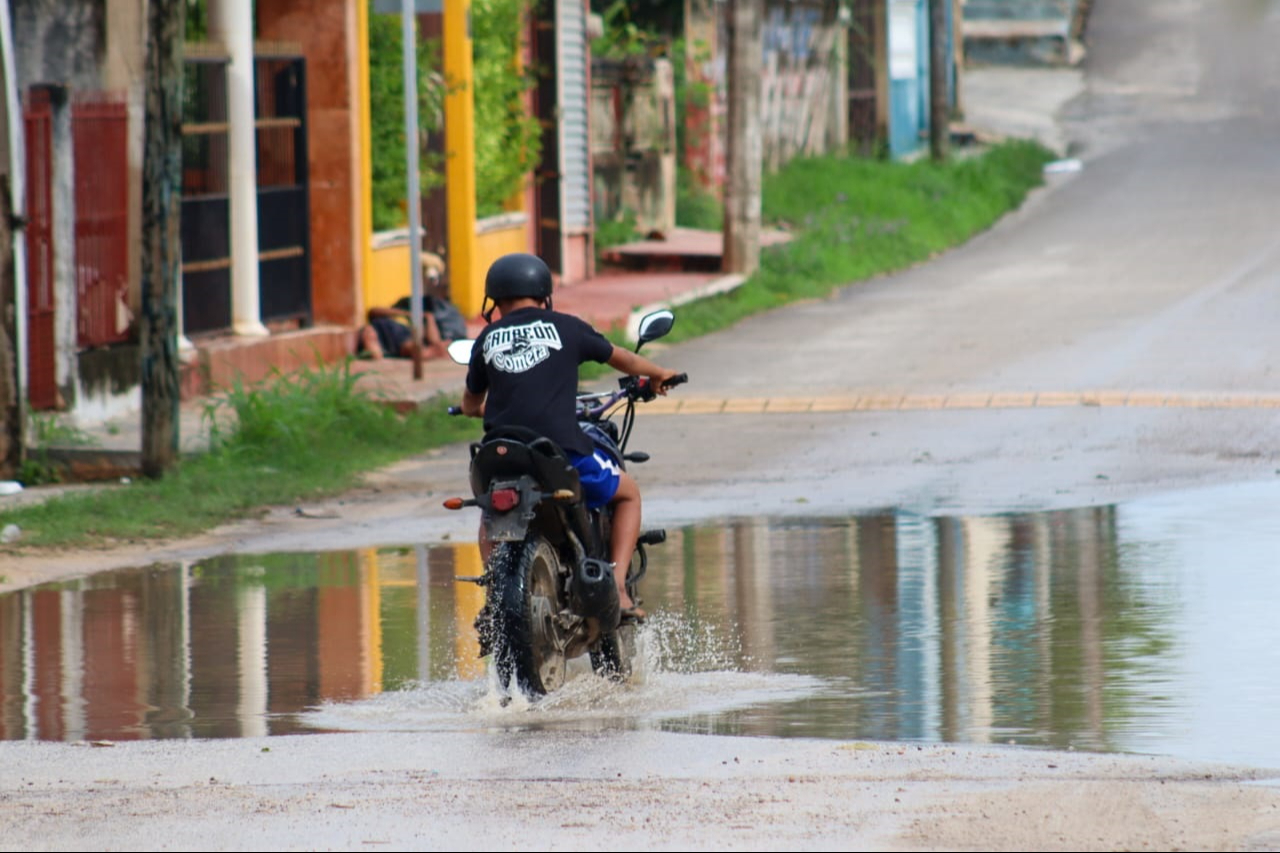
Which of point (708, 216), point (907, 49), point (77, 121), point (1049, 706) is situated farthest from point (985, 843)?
point (907, 49)

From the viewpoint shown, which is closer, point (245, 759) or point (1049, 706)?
point (245, 759)

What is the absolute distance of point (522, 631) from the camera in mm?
7832

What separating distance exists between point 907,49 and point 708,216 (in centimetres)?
1192

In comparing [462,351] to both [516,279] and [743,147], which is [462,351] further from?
[743,147]

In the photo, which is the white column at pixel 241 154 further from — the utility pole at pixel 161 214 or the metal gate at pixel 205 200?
the utility pole at pixel 161 214

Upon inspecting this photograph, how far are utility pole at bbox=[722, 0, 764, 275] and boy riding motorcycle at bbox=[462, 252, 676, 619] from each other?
60.3 feet

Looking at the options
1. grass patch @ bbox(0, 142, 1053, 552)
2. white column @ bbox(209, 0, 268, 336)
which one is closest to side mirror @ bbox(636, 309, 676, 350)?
grass patch @ bbox(0, 142, 1053, 552)

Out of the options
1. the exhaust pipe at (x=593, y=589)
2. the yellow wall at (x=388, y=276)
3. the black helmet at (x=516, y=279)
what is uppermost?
the black helmet at (x=516, y=279)

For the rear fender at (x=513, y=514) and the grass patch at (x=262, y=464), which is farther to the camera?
the grass patch at (x=262, y=464)

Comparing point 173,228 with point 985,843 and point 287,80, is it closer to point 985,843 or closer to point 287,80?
point 287,80

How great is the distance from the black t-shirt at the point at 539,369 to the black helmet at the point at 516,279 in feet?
0.24

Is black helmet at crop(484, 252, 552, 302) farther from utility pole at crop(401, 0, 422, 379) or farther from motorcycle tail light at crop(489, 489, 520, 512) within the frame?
utility pole at crop(401, 0, 422, 379)

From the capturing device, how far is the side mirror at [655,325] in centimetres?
818

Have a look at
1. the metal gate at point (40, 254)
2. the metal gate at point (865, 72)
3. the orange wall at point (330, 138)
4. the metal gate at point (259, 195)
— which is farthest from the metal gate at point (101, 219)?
the metal gate at point (865, 72)
